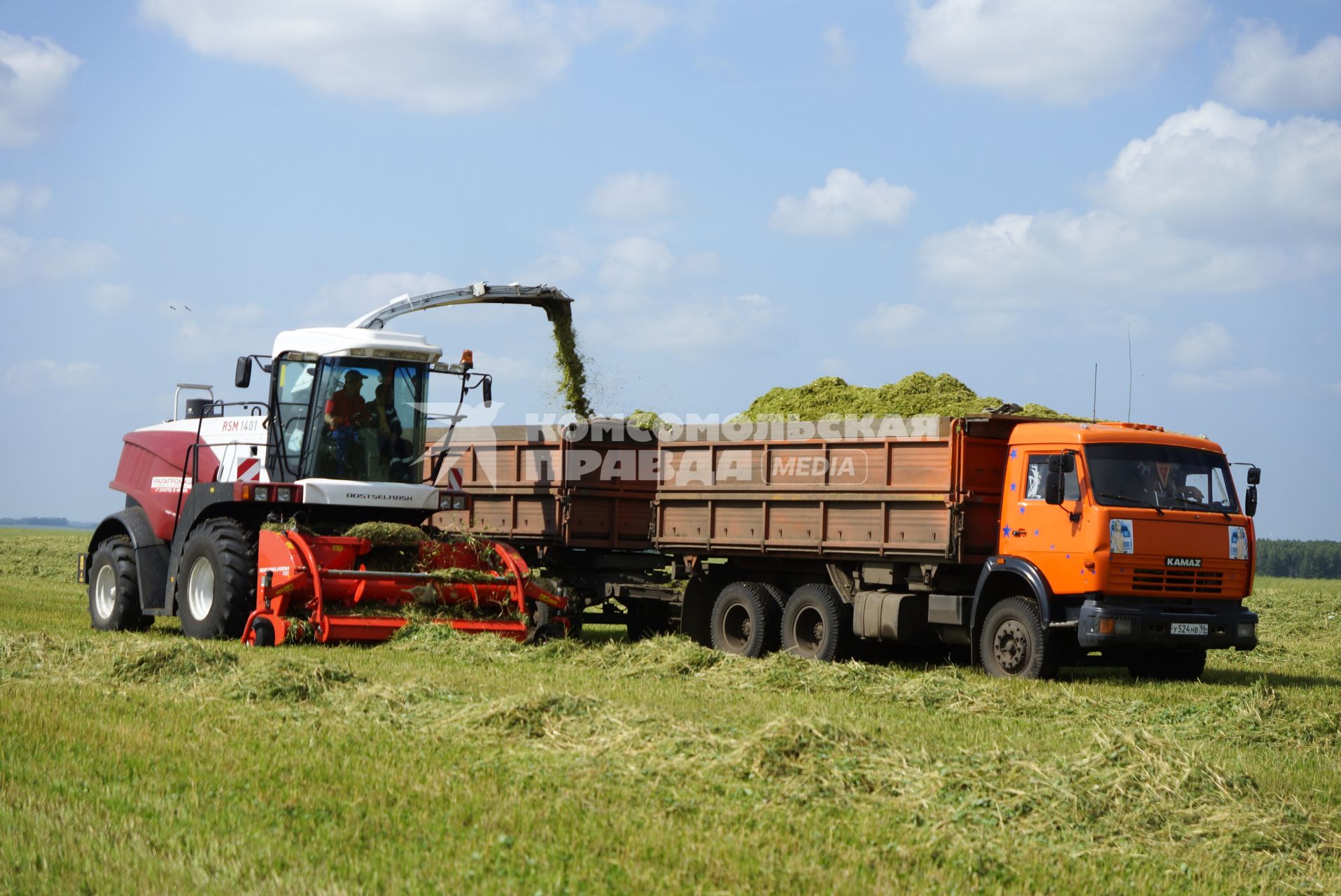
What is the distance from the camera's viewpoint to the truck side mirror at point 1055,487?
13.7 m

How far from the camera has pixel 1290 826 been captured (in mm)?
7141

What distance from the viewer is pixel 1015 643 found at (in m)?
14.0

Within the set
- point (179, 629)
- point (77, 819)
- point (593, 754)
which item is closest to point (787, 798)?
point (593, 754)

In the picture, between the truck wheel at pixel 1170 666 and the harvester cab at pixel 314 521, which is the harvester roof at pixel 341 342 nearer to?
the harvester cab at pixel 314 521

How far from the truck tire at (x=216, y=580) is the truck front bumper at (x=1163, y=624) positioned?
8.36m

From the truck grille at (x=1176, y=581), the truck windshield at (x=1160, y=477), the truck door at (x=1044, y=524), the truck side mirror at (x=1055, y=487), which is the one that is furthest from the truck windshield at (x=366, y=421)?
the truck grille at (x=1176, y=581)

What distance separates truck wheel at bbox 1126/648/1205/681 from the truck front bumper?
28.4 inches

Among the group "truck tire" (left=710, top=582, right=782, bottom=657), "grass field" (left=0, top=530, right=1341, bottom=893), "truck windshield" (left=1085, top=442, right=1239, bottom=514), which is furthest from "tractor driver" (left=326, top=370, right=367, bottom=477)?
"truck windshield" (left=1085, top=442, right=1239, bottom=514)

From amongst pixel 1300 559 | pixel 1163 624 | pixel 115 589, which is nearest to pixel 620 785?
pixel 1163 624

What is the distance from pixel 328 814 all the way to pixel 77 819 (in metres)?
1.09

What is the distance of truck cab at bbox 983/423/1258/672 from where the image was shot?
529 inches

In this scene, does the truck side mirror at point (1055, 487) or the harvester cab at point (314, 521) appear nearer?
the truck side mirror at point (1055, 487)

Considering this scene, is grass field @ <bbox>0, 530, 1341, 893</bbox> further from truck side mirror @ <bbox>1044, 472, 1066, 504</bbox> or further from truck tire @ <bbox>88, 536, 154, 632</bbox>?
truck tire @ <bbox>88, 536, 154, 632</bbox>

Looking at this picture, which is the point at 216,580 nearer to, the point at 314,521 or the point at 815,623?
the point at 314,521
